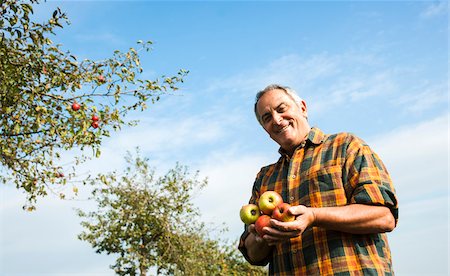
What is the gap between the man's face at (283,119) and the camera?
11.6ft

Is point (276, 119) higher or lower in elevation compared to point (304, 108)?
lower

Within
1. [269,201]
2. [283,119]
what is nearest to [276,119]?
[283,119]

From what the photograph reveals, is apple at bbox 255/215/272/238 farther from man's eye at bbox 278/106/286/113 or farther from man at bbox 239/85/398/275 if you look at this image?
man's eye at bbox 278/106/286/113

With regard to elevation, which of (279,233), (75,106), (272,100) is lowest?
(279,233)

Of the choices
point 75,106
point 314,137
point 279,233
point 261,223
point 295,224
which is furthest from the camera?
point 75,106

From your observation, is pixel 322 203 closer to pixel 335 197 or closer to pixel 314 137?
pixel 335 197

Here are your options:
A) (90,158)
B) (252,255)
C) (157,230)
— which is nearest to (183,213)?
(157,230)

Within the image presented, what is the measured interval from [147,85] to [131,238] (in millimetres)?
13589

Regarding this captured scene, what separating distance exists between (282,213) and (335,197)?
0.34 metres

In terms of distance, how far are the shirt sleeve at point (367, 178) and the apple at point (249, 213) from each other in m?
0.73

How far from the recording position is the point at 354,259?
2947 millimetres

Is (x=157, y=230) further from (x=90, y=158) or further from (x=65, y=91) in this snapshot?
(x=65, y=91)

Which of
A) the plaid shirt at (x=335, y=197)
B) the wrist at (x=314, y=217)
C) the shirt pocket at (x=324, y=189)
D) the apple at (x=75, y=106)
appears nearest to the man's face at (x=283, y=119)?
the plaid shirt at (x=335, y=197)

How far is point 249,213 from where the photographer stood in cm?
357
